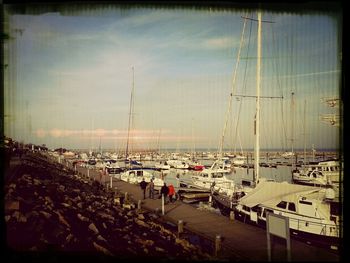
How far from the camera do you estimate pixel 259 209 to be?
50.6 feet

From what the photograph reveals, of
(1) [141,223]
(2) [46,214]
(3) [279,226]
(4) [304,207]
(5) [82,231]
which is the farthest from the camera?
(4) [304,207]

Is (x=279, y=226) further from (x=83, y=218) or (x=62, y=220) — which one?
(x=83, y=218)

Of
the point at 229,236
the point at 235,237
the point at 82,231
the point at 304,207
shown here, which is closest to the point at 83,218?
the point at 82,231

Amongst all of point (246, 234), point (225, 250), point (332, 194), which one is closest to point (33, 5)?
point (225, 250)

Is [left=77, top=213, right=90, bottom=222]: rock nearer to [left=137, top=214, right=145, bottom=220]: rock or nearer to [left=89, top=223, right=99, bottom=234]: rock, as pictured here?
[left=89, top=223, right=99, bottom=234]: rock

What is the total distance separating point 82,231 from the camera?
11.4 metres

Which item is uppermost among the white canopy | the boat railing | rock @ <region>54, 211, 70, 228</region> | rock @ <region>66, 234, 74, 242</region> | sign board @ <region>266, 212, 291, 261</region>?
sign board @ <region>266, 212, 291, 261</region>

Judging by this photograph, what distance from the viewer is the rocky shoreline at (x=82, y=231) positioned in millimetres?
8773

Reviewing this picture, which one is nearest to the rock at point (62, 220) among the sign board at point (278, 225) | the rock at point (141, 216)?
the rock at point (141, 216)

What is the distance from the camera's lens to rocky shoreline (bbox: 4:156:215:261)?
28.8 feet

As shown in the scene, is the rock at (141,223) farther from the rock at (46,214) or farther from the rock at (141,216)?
the rock at (46,214)

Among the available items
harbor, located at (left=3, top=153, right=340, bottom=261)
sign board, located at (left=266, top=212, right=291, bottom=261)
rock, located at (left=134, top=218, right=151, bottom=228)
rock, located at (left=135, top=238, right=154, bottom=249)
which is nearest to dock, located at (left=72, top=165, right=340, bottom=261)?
harbor, located at (left=3, top=153, right=340, bottom=261)

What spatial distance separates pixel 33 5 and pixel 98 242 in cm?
789

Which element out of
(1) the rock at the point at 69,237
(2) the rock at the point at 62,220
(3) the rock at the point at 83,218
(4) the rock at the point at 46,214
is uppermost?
(4) the rock at the point at 46,214
